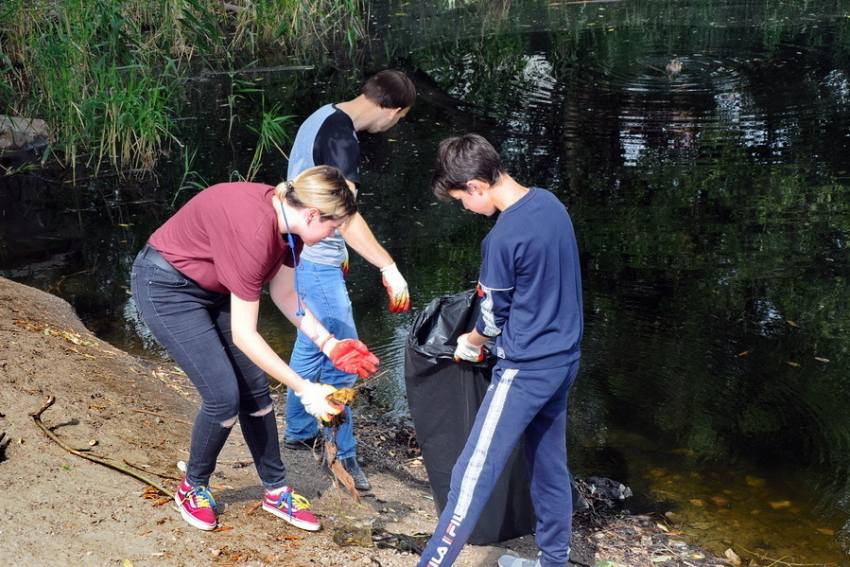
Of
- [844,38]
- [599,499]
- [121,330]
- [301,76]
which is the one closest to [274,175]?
[121,330]

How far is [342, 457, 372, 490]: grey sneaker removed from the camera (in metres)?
3.69

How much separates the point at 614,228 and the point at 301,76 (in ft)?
22.7

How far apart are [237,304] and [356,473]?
1.36 m

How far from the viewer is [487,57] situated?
12.5 metres

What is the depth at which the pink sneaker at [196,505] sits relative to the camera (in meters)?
3.04

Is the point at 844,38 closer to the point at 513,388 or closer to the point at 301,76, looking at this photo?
the point at 301,76

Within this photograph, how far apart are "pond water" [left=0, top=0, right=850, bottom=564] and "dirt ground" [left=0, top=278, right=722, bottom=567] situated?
1.66 ft

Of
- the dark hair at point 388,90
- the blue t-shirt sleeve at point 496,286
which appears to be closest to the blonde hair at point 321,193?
the blue t-shirt sleeve at point 496,286

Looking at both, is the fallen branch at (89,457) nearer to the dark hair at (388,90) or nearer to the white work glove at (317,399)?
the white work glove at (317,399)

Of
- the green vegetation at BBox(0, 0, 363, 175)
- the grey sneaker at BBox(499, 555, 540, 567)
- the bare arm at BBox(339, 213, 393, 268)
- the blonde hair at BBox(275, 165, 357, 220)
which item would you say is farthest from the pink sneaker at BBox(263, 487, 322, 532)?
the green vegetation at BBox(0, 0, 363, 175)

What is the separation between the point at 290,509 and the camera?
3.18m

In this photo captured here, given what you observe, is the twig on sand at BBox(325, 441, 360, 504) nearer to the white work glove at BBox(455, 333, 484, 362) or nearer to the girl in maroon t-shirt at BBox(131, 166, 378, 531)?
the girl in maroon t-shirt at BBox(131, 166, 378, 531)

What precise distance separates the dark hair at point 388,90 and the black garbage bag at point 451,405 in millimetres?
921

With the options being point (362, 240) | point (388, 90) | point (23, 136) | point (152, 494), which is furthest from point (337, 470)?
point (23, 136)
